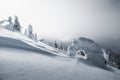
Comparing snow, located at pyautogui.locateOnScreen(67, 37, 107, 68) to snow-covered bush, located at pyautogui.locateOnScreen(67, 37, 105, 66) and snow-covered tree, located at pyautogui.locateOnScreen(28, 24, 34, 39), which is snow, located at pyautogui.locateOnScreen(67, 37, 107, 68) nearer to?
snow-covered bush, located at pyautogui.locateOnScreen(67, 37, 105, 66)

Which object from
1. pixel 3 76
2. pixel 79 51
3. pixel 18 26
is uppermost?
pixel 18 26

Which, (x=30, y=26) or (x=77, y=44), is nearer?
(x=77, y=44)

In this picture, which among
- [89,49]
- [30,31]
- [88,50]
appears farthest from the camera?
[30,31]

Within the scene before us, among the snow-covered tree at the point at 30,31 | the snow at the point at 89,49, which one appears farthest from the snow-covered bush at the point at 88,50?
the snow-covered tree at the point at 30,31

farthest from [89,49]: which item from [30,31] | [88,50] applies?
[30,31]

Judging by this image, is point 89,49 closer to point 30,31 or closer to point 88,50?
point 88,50

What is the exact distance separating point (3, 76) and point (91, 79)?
4.39 meters

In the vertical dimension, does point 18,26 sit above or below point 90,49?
above

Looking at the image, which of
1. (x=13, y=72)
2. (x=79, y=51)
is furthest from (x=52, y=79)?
(x=79, y=51)

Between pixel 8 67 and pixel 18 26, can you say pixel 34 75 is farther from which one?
pixel 18 26

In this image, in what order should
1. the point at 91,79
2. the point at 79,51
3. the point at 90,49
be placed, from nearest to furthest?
the point at 91,79, the point at 90,49, the point at 79,51

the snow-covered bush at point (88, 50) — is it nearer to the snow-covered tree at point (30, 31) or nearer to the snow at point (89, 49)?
the snow at point (89, 49)

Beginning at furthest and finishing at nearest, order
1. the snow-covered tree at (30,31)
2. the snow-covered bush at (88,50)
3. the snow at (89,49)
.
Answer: the snow-covered tree at (30,31)
the snow-covered bush at (88,50)
the snow at (89,49)

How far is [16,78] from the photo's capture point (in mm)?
5359
